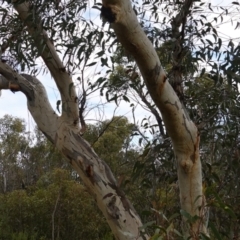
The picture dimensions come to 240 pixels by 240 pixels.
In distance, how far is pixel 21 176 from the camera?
1299 centimetres

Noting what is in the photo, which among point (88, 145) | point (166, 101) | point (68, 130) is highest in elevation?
point (68, 130)

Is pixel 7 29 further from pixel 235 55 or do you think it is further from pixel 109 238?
pixel 109 238

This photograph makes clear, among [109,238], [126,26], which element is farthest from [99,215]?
[126,26]

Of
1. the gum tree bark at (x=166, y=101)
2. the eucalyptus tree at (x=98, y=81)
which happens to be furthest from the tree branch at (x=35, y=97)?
the gum tree bark at (x=166, y=101)

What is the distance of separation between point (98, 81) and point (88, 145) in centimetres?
40

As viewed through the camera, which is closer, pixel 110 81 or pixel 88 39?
pixel 88 39

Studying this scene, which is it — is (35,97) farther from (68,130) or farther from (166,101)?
(166,101)

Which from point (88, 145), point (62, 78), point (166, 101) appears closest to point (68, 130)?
point (88, 145)

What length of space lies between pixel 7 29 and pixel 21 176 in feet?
32.2

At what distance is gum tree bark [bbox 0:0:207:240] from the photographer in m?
2.00

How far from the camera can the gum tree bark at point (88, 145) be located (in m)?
2.00

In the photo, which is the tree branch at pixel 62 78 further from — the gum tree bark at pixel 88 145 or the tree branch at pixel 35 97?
the tree branch at pixel 35 97

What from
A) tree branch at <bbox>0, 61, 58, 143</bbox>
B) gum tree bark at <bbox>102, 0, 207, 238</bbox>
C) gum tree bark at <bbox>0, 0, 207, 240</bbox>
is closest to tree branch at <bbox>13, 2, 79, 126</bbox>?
gum tree bark at <bbox>0, 0, 207, 240</bbox>

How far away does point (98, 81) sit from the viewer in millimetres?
2877
